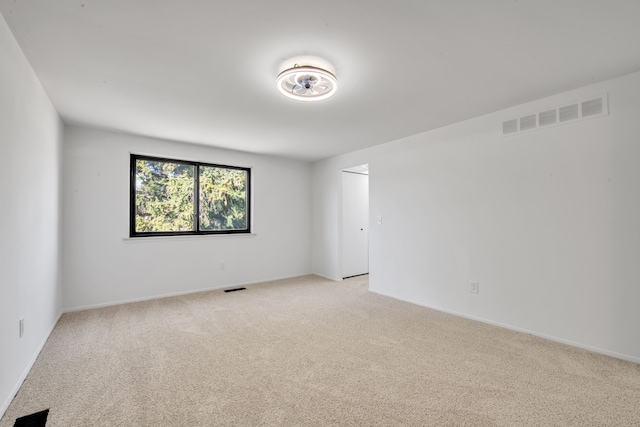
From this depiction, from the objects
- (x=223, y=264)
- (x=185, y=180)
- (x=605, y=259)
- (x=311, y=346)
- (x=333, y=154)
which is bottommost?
(x=311, y=346)

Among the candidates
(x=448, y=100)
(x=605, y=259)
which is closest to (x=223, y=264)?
(x=448, y=100)

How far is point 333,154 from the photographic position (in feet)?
16.7

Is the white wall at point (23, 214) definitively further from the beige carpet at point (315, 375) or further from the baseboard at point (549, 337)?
the baseboard at point (549, 337)

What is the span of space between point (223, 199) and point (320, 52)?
11.0 feet

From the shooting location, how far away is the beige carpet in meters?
1.65

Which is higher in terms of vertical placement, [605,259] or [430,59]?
[430,59]

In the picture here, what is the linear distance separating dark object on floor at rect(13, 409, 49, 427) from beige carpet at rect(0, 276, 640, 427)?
39mm

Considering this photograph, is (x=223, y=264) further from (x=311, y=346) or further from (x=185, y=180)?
(x=311, y=346)

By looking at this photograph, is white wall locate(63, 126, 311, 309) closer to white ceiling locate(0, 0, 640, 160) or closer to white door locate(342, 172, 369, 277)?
white ceiling locate(0, 0, 640, 160)

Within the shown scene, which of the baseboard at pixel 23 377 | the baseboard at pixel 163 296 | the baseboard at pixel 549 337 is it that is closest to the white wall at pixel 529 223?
the baseboard at pixel 549 337

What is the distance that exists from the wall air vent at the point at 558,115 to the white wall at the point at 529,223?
49mm

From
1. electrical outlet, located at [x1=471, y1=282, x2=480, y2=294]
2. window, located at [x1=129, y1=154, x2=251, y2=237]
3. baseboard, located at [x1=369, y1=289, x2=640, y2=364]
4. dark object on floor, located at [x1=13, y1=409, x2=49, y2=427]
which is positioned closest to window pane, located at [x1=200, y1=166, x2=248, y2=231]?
window, located at [x1=129, y1=154, x2=251, y2=237]

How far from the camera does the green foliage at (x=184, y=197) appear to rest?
13.2 ft

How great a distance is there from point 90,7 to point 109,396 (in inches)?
90.5
